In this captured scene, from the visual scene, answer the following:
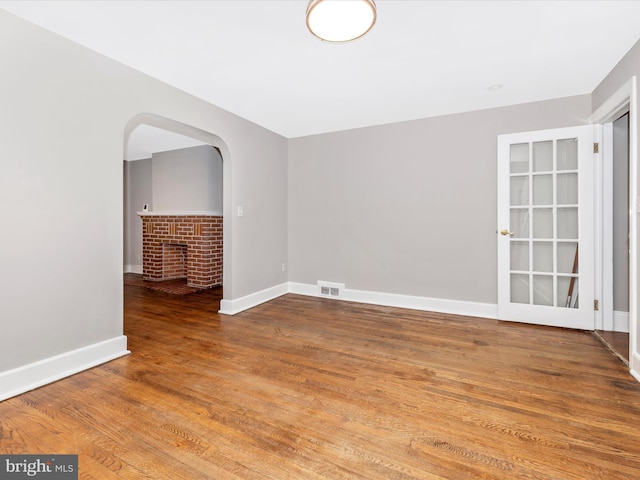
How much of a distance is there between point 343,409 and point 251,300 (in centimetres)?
249

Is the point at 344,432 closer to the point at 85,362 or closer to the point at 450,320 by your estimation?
the point at 85,362

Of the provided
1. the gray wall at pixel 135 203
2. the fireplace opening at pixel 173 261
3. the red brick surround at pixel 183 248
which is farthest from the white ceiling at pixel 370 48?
the gray wall at pixel 135 203

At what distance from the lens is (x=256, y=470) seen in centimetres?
138

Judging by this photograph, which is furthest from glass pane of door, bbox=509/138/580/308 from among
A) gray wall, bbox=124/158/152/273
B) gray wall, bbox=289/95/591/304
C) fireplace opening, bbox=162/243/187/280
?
gray wall, bbox=124/158/152/273

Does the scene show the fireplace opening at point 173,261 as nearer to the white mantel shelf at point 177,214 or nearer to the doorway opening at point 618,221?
the white mantel shelf at point 177,214

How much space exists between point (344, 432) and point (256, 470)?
0.48m

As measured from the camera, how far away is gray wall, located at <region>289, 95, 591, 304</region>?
3.63m

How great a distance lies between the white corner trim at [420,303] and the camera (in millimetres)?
3670

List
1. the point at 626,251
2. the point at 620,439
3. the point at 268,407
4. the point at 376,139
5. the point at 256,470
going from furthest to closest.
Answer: the point at 376,139 → the point at 626,251 → the point at 268,407 → the point at 620,439 → the point at 256,470

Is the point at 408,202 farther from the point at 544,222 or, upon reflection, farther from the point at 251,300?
the point at 251,300

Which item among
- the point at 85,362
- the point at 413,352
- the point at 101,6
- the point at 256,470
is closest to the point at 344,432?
the point at 256,470

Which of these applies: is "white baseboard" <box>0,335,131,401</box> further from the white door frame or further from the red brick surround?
the white door frame

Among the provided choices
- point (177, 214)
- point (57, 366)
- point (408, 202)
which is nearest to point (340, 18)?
point (408, 202)

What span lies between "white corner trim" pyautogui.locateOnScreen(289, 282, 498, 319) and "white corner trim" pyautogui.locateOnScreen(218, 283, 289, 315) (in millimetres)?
446
